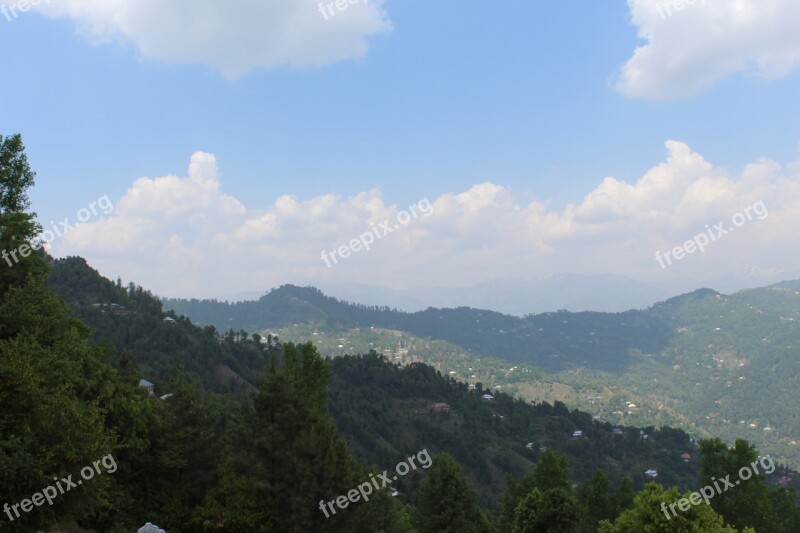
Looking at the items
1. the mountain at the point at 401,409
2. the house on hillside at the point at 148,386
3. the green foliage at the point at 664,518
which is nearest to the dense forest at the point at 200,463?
the green foliage at the point at 664,518

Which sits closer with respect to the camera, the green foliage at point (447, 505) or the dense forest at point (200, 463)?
the dense forest at point (200, 463)

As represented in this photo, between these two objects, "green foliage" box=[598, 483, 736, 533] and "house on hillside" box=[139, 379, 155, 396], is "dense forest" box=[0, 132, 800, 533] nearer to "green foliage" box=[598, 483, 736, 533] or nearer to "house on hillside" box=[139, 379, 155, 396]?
"green foliage" box=[598, 483, 736, 533]

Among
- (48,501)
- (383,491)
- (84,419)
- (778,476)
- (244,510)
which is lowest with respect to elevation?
(778,476)

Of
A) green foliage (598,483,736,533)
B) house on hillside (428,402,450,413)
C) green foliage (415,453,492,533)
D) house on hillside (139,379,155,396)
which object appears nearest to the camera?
green foliage (598,483,736,533)

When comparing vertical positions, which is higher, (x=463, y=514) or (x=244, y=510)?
(x=244, y=510)

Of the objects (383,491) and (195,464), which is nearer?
(383,491)

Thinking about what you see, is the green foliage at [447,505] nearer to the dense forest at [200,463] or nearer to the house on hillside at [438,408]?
the dense forest at [200,463]

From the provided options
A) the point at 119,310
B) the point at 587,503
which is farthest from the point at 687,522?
the point at 119,310

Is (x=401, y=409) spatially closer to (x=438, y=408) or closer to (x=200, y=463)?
(x=438, y=408)

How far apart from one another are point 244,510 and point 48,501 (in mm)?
7912

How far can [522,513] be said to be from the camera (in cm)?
2992

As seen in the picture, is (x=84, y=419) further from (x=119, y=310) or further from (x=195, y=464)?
→ (x=119, y=310)

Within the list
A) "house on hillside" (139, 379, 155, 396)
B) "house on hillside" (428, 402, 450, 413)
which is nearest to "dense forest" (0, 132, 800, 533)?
"house on hillside" (139, 379, 155, 396)

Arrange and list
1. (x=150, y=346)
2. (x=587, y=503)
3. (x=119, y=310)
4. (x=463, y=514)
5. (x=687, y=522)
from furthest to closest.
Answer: (x=119, y=310), (x=150, y=346), (x=587, y=503), (x=463, y=514), (x=687, y=522)
